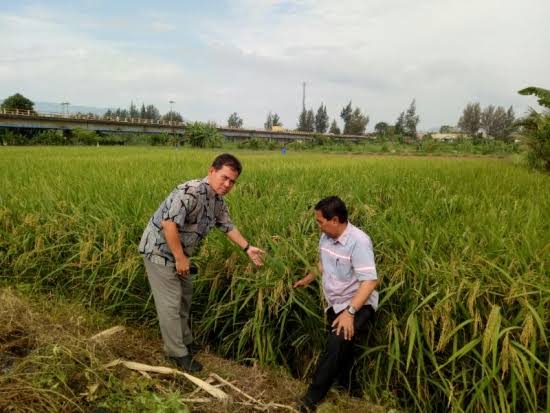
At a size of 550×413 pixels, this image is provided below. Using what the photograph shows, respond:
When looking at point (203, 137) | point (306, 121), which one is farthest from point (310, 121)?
point (203, 137)

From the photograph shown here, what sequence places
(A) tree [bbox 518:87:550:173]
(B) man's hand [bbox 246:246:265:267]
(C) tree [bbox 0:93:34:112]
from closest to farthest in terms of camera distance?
(B) man's hand [bbox 246:246:265:267] → (A) tree [bbox 518:87:550:173] → (C) tree [bbox 0:93:34:112]

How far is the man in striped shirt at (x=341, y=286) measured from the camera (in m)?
1.98

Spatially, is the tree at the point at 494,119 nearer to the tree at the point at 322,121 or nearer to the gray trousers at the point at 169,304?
the tree at the point at 322,121

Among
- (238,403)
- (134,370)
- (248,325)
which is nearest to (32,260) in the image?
(134,370)

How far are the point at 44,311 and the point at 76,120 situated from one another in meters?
33.9

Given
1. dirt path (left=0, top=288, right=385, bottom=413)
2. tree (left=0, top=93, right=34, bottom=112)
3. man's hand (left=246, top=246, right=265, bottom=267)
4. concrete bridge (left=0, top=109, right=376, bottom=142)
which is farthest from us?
tree (left=0, top=93, right=34, bottom=112)

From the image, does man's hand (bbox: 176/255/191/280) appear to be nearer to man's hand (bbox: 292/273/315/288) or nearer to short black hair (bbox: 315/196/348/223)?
man's hand (bbox: 292/273/315/288)

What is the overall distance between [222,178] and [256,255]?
554 mm

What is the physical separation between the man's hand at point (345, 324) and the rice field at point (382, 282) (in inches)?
8.9

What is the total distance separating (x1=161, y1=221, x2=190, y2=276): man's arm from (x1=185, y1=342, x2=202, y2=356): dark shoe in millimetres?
589

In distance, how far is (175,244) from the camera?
2170 mm

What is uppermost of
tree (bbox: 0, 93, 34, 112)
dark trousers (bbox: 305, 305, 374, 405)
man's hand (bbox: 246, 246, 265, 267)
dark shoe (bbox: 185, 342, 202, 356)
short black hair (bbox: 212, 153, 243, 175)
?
tree (bbox: 0, 93, 34, 112)

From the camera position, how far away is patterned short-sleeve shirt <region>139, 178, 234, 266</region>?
2186 mm

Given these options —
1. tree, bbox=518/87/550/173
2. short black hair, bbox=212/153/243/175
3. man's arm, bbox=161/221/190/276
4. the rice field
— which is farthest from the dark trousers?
tree, bbox=518/87/550/173
